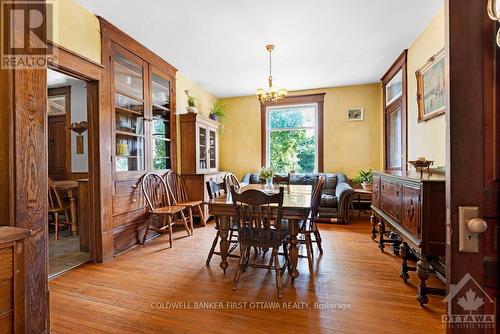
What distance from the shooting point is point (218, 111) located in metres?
5.50

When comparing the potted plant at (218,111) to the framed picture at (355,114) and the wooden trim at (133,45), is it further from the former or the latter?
the framed picture at (355,114)

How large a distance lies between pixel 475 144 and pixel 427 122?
284 centimetres

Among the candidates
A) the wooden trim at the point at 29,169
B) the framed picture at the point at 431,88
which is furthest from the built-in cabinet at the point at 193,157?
the framed picture at the point at 431,88

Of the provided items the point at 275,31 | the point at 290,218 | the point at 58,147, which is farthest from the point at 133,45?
the point at 290,218

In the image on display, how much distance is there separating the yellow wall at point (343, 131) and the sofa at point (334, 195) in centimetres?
38

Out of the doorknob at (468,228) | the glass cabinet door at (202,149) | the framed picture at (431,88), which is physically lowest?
the doorknob at (468,228)

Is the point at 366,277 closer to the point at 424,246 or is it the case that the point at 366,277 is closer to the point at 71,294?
the point at 424,246

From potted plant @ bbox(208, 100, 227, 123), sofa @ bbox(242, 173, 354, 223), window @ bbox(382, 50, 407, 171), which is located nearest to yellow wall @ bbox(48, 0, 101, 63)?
potted plant @ bbox(208, 100, 227, 123)

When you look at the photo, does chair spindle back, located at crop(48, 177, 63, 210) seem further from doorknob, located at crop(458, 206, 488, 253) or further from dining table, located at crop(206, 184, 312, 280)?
doorknob, located at crop(458, 206, 488, 253)

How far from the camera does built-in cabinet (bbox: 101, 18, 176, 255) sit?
2975 millimetres

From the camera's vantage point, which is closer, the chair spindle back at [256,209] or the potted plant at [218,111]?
the chair spindle back at [256,209]

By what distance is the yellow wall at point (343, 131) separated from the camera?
5.19 metres

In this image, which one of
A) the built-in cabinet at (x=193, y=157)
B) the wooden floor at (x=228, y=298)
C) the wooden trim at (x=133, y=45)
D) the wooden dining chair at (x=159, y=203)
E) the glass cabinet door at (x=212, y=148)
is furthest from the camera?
the glass cabinet door at (x=212, y=148)

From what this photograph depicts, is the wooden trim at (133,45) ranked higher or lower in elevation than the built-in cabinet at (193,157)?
higher
